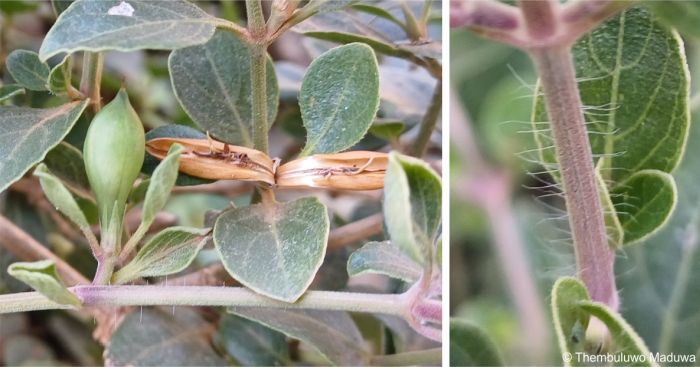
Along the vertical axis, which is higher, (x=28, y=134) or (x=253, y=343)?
(x=28, y=134)

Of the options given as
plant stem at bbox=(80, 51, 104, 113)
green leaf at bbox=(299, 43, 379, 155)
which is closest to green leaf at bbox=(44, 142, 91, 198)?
plant stem at bbox=(80, 51, 104, 113)

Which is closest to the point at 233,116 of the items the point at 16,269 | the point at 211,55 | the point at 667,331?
the point at 211,55

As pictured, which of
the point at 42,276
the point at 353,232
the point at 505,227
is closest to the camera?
the point at 42,276

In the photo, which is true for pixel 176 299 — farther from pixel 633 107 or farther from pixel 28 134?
pixel 633 107

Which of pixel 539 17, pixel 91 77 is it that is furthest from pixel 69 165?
pixel 539 17

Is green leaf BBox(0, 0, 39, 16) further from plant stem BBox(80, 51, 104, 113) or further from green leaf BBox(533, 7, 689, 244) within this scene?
green leaf BBox(533, 7, 689, 244)

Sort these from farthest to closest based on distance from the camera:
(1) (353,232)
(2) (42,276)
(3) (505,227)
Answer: (1) (353,232), (3) (505,227), (2) (42,276)

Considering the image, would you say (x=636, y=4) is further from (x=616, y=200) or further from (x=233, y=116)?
(x=233, y=116)
